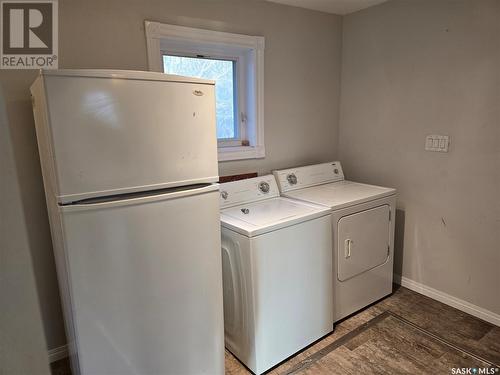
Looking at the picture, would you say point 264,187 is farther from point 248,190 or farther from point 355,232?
point 355,232

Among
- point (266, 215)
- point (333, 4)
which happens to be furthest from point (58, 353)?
point (333, 4)

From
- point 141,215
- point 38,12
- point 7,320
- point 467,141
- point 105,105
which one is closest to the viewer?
point 7,320

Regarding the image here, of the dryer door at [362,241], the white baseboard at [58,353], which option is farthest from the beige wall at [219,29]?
the dryer door at [362,241]

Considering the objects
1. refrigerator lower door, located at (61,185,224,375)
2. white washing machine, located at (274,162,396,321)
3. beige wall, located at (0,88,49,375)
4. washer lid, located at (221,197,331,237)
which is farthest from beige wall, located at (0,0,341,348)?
beige wall, located at (0,88,49,375)

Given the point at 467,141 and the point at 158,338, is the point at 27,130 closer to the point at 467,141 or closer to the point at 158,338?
the point at 158,338

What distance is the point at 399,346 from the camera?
1995 millimetres

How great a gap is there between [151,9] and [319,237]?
1.63 metres

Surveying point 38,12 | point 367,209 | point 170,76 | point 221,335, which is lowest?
point 221,335

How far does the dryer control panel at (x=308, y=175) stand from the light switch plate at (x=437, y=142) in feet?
2.31

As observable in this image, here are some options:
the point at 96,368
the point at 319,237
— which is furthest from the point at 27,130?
the point at 319,237

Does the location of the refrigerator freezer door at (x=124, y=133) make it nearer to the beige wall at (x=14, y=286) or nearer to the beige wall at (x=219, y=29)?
the beige wall at (x=219, y=29)

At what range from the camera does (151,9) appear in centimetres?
190

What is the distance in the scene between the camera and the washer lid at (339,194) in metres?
2.12

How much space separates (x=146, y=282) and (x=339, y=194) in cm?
146
